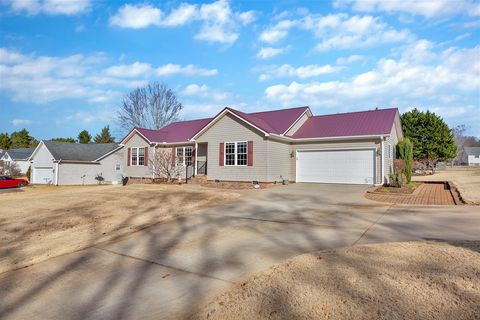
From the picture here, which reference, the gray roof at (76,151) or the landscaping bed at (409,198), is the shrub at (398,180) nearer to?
the landscaping bed at (409,198)

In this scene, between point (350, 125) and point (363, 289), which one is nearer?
point (363, 289)

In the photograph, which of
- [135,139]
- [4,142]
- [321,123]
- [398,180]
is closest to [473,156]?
[321,123]

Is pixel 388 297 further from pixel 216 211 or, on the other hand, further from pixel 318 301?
pixel 216 211

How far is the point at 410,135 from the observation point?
113 ft

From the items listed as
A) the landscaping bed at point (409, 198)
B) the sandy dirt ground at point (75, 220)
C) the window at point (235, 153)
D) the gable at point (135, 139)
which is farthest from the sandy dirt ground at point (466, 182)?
the gable at point (135, 139)

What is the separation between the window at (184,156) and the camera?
23.8 meters

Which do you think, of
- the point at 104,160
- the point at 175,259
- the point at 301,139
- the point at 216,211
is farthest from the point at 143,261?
the point at 104,160

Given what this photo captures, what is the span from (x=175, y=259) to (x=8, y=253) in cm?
356

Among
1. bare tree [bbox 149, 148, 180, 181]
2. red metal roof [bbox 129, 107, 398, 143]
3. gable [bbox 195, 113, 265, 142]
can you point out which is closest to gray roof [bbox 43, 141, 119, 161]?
red metal roof [bbox 129, 107, 398, 143]

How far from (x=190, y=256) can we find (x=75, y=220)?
16.8 ft

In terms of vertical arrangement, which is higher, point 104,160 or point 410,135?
point 410,135

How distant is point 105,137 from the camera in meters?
59.2

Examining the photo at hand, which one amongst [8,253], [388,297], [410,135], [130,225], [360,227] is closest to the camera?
[388,297]

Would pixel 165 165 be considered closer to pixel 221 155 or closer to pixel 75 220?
pixel 221 155
